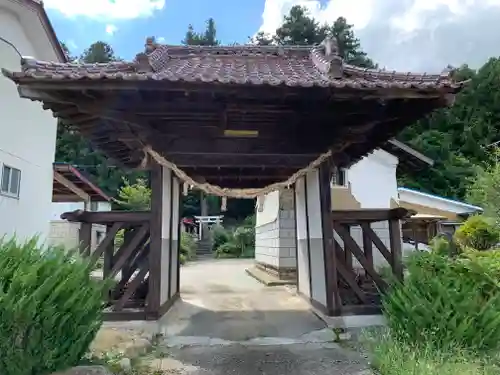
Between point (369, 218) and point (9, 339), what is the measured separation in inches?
177

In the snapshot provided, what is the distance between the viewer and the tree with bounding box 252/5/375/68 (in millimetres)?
30623

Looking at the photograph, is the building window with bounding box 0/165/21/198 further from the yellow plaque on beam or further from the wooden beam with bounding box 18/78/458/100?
the yellow plaque on beam

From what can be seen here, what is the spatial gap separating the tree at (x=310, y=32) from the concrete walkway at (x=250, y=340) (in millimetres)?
26188

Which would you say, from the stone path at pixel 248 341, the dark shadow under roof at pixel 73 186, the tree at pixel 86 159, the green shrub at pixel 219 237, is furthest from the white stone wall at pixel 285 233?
the tree at pixel 86 159

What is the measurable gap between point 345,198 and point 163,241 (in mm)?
7113

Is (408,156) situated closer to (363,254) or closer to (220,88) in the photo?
(363,254)

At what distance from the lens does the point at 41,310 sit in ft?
10.0

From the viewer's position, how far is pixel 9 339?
9.62 feet

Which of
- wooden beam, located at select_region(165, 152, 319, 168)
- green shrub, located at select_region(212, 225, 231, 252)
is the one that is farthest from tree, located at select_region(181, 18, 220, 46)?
wooden beam, located at select_region(165, 152, 319, 168)

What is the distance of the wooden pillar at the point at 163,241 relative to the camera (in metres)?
5.45

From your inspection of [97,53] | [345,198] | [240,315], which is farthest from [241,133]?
[97,53]

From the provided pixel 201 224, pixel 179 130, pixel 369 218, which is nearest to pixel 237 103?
pixel 179 130

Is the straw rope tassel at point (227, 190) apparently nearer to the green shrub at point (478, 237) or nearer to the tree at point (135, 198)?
the green shrub at point (478, 237)

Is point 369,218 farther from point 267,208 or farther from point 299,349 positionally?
point 267,208
